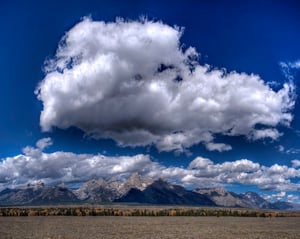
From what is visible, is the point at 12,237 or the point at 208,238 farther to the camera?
the point at 208,238

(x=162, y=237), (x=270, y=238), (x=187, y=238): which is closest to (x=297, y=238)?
(x=270, y=238)

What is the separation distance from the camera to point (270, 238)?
3167 inches

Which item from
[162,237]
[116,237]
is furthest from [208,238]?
[116,237]

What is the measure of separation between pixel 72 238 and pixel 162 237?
18.9 metres

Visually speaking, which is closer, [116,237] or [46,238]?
[46,238]

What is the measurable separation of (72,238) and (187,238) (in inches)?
941

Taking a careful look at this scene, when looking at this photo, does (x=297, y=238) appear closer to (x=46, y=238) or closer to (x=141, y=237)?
(x=141, y=237)

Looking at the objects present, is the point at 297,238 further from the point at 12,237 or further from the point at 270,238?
the point at 12,237

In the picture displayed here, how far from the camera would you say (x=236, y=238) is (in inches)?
3130

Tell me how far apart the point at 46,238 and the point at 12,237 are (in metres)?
6.89

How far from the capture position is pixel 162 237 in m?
76.7

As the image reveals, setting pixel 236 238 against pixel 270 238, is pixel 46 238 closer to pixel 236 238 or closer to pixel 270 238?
pixel 236 238

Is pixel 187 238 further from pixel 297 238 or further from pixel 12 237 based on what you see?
pixel 12 237

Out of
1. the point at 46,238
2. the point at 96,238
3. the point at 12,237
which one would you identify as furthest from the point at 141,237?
the point at 12,237
